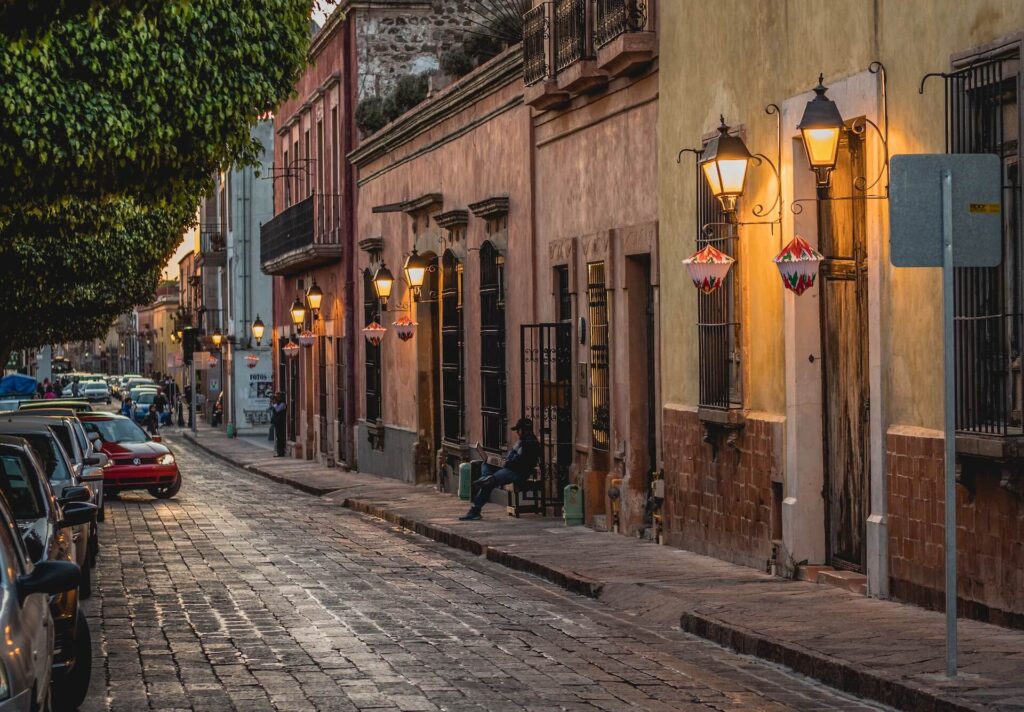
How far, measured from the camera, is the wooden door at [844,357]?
14.6 m

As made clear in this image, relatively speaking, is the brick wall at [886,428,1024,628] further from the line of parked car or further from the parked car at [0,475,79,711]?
the parked car at [0,475,79,711]

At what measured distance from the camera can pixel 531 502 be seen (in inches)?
923

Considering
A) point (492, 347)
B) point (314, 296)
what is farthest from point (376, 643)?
point (314, 296)

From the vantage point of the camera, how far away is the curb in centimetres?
930

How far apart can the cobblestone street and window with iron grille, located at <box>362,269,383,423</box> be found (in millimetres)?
14017

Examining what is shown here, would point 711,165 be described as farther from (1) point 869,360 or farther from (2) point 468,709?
(2) point 468,709

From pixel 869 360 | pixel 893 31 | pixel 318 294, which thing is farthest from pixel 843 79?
pixel 318 294

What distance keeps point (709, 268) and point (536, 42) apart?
702 cm

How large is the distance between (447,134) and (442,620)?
1606 cm

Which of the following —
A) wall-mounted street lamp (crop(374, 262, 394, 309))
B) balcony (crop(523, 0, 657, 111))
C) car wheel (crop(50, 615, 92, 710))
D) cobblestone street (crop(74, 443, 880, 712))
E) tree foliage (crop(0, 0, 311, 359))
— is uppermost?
balcony (crop(523, 0, 657, 111))

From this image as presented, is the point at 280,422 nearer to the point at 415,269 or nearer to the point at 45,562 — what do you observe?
the point at 415,269

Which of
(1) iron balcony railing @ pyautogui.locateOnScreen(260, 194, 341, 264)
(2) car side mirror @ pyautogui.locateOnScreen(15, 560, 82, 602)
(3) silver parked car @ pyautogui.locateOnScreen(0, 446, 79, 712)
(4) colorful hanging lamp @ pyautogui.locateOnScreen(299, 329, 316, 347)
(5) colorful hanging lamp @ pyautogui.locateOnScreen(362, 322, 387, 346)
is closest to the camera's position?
(3) silver parked car @ pyautogui.locateOnScreen(0, 446, 79, 712)

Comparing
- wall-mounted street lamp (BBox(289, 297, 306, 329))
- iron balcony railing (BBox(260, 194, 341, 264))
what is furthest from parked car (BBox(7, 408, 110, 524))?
wall-mounted street lamp (BBox(289, 297, 306, 329))

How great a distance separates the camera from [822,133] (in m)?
13.3
